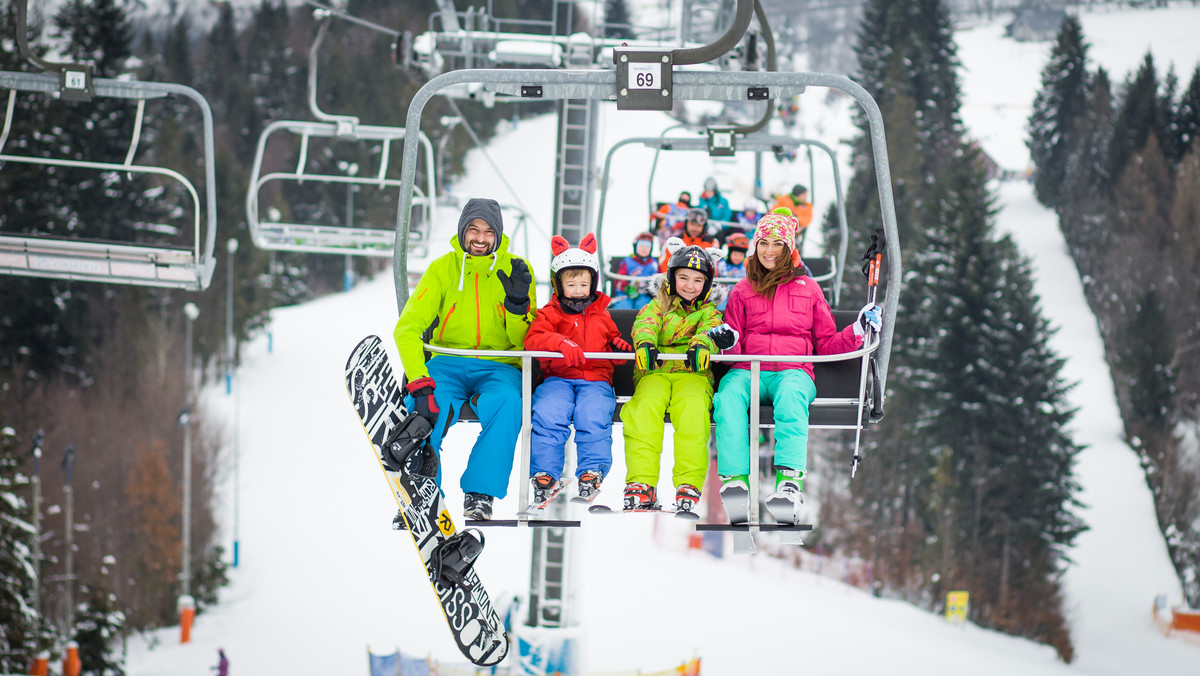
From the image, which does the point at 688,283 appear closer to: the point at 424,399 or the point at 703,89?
the point at 703,89

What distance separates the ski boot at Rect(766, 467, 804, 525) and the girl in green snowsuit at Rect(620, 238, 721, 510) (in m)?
0.27

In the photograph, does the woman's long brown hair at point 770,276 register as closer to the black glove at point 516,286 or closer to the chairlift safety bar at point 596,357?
the chairlift safety bar at point 596,357

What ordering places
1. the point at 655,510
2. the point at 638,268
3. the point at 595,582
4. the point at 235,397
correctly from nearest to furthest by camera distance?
the point at 655,510
the point at 638,268
the point at 595,582
the point at 235,397

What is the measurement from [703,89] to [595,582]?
56.9 feet

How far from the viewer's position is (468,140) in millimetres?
52031

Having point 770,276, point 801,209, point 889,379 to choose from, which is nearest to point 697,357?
point 770,276

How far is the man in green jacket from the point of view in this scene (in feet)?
13.8

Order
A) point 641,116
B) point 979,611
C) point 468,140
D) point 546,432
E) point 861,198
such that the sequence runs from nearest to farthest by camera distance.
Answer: point 546,432 → point 979,611 → point 861,198 → point 468,140 → point 641,116

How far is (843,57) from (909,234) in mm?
48689

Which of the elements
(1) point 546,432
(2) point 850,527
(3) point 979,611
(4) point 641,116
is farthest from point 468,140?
(1) point 546,432

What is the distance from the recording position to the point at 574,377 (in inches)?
170

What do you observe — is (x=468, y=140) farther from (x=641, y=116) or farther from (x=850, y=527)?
(x=850, y=527)

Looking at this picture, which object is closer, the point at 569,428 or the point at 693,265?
the point at 569,428

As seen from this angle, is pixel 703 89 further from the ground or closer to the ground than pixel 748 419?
further from the ground
